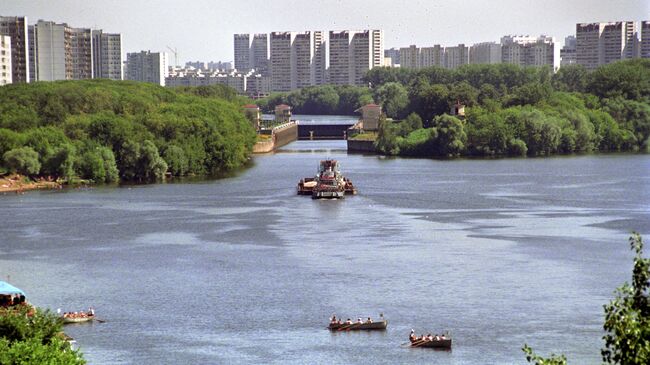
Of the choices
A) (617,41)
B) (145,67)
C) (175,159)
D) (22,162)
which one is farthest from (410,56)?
(22,162)

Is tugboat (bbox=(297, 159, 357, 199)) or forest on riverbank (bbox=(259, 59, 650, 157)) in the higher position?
forest on riverbank (bbox=(259, 59, 650, 157))

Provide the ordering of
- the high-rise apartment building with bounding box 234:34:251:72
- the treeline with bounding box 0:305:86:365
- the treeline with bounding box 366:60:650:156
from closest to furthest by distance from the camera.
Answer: the treeline with bounding box 0:305:86:365, the treeline with bounding box 366:60:650:156, the high-rise apartment building with bounding box 234:34:251:72

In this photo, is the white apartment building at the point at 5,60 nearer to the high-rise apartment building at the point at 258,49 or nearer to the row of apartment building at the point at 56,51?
the row of apartment building at the point at 56,51

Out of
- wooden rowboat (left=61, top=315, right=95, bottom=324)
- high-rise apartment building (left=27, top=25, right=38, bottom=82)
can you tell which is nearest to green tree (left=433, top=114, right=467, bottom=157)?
high-rise apartment building (left=27, top=25, right=38, bottom=82)

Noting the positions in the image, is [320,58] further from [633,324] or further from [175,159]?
[633,324]

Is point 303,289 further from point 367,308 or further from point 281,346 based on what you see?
point 281,346

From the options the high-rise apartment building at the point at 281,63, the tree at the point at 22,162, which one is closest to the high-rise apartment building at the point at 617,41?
the high-rise apartment building at the point at 281,63

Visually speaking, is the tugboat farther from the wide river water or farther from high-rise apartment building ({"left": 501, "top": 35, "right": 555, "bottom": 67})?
high-rise apartment building ({"left": 501, "top": 35, "right": 555, "bottom": 67})
